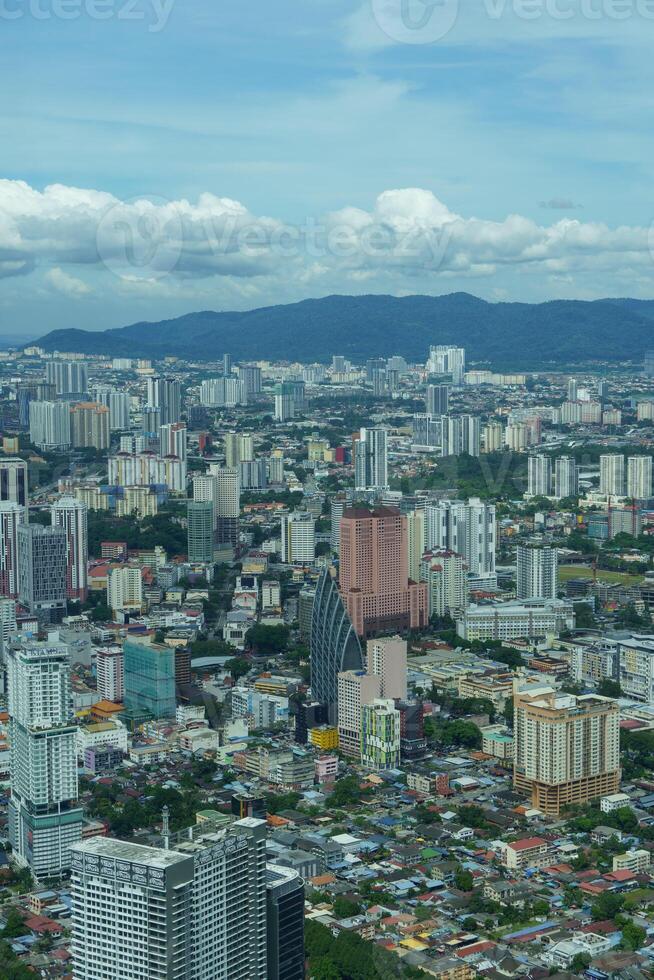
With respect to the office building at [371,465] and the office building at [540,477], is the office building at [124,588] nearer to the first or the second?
the office building at [371,465]

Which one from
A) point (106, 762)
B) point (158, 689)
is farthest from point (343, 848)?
point (158, 689)

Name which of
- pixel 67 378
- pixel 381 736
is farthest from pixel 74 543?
pixel 67 378

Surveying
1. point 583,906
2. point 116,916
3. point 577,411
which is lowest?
point 583,906

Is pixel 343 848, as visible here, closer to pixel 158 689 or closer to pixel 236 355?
pixel 158 689

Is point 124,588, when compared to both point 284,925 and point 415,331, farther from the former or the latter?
point 415,331

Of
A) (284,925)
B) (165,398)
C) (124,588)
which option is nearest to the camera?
(284,925)

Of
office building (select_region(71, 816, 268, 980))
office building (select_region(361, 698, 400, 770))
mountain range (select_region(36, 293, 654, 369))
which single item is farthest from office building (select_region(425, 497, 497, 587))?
mountain range (select_region(36, 293, 654, 369))
